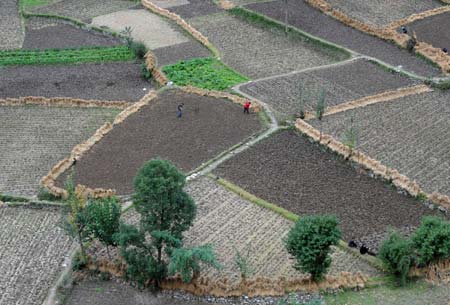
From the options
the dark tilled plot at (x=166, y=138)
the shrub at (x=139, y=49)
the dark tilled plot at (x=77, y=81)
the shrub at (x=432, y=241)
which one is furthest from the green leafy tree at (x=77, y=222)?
the shrub at (x=139, y=49)

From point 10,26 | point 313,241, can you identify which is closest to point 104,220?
point 313,241

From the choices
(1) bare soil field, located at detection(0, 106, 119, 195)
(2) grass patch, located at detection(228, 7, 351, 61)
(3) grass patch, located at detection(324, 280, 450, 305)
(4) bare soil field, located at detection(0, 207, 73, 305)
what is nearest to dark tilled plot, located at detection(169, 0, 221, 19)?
(2) grass patch, located at detection(228, 7, 351, 61)

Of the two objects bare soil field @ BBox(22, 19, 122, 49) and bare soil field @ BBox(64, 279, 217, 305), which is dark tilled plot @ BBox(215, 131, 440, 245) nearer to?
bare soil field @ BBox(64, 279, 217, 305)

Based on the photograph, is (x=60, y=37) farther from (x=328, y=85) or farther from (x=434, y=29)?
(x=434, y=29)

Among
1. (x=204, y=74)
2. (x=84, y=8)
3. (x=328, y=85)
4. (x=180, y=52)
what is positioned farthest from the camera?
(x=84, y=8)

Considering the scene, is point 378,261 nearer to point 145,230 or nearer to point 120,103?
point 145,230

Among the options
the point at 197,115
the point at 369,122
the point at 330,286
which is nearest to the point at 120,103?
the point at 197,115

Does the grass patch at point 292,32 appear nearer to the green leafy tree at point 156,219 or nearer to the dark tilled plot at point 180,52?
the dark tilled plot at point 180,52
